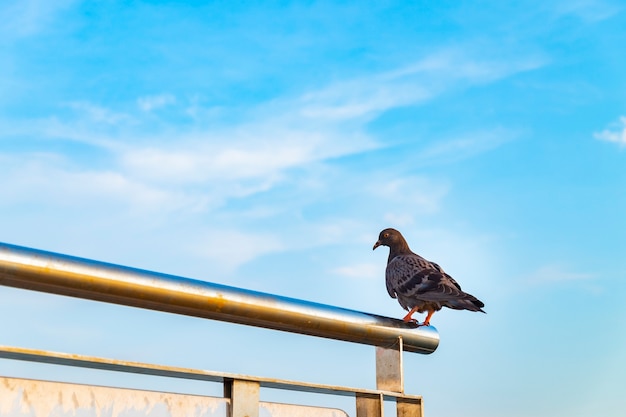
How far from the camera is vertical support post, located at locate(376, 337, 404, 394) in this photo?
121 inches

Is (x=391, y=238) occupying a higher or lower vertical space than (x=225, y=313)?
higher

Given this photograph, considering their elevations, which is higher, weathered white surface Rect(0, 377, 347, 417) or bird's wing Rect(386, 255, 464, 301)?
bird's wing Rect(386, 255, 464, 301)

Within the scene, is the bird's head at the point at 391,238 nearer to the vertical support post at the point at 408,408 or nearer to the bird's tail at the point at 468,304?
the bird's tail at the point at 468,304

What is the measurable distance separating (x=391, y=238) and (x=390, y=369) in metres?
5.01

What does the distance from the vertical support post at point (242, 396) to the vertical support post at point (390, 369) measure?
2.47 feet

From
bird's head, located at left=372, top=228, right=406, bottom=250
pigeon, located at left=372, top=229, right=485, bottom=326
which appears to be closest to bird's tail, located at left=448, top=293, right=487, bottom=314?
pigeon, located at left=372, top=229, right=485, bottom=326

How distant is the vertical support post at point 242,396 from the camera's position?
241 centimetres

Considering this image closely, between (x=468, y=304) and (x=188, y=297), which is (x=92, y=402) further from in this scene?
(x=468, y=304)

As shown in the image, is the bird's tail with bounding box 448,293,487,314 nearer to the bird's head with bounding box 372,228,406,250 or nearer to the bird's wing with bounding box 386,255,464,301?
the bird's wing with bounding box 386,255,464,301

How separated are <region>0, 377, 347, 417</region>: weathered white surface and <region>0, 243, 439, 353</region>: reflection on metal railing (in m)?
0.24

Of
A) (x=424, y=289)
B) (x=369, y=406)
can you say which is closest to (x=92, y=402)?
(x=369, y=406)

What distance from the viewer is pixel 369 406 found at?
2885mm

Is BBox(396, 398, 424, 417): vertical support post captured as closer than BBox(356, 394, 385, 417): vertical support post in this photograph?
No

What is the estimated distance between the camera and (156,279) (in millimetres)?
2330
